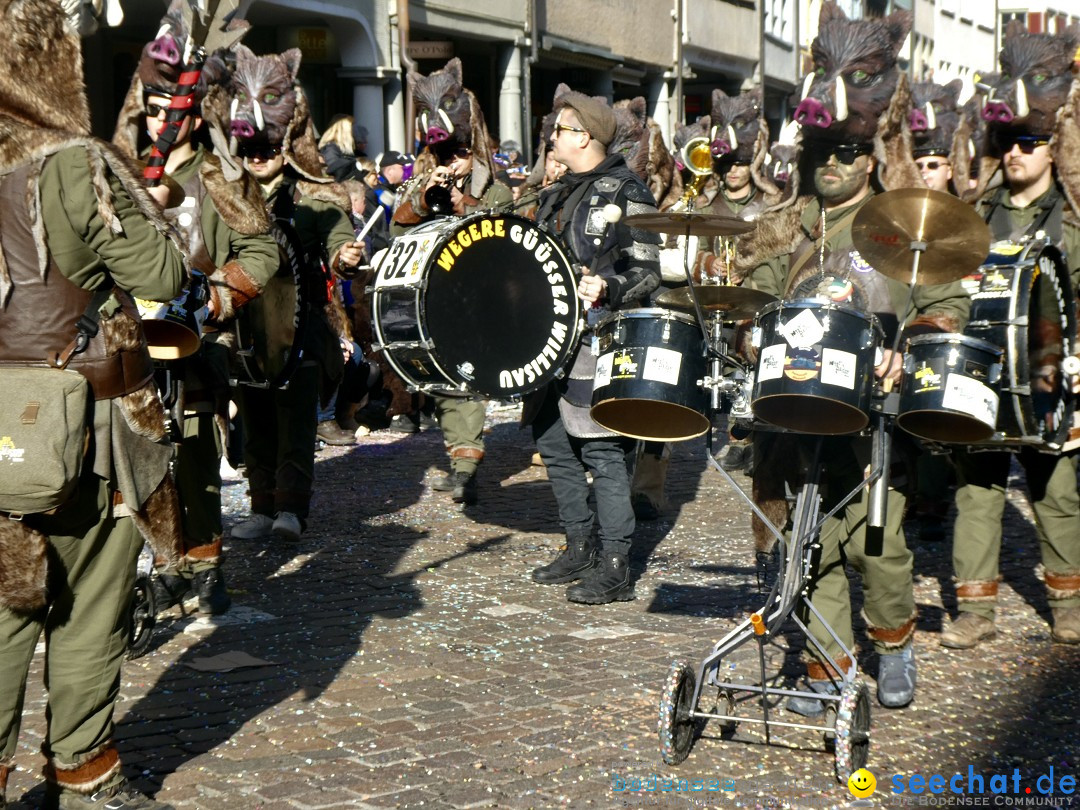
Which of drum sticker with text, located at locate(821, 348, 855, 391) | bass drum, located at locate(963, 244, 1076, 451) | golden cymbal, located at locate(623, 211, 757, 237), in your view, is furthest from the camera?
bass drum, located at locate(963, 244, 1076, 451)

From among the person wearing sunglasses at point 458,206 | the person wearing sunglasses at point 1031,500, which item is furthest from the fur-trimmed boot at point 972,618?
the person wearing sunglasses at point 458,206

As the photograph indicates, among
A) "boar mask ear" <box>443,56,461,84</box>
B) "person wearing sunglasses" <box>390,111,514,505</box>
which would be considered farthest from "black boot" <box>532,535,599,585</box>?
"boar mask ear" <box>443,56,461,84</box>

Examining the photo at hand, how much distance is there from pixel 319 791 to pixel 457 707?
91 centimetres

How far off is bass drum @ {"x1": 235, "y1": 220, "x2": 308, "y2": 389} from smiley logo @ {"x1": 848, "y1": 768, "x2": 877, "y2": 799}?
12.5 ft

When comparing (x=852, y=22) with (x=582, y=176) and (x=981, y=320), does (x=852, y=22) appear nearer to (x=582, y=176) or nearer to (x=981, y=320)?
(x=981, y=320)

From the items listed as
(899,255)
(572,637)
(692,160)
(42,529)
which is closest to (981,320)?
(899,255)

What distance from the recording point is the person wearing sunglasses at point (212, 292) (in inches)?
261

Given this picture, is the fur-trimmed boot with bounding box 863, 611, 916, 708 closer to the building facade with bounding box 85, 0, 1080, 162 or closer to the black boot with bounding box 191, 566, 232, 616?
the black boot with bounding box 191, 566, 232, 616

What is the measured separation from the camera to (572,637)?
6652mm

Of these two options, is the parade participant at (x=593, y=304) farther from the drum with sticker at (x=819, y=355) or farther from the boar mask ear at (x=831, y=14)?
the drum with sticker at (x=819, y=355)

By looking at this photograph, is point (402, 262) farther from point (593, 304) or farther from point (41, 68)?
point (41, 68)

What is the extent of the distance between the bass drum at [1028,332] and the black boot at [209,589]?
3.34 m

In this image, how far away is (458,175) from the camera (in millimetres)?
10227

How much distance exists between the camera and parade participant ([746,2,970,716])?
5.54 metres
